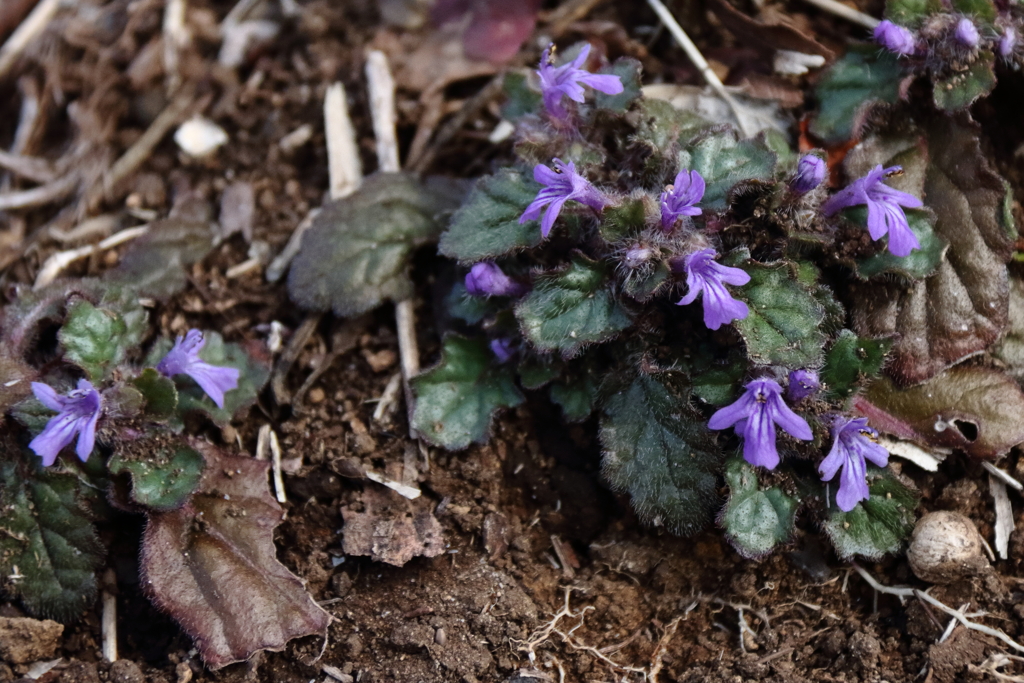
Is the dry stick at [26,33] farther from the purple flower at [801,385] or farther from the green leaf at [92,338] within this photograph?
the purple flower at [801,385]

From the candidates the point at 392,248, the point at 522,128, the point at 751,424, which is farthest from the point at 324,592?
the point at 522,128

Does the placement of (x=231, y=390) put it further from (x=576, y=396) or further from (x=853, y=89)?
(x=853, y=89)

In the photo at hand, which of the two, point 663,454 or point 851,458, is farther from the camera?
point 663,454

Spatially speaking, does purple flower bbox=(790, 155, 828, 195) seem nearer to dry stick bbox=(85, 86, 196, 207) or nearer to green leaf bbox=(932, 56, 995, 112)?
green leaf bbox=(932, 56, 995, 112)

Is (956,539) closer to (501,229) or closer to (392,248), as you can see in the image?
(501,229)

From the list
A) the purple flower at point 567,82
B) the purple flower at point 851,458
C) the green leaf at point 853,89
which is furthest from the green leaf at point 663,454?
the green leaf at point 853,89

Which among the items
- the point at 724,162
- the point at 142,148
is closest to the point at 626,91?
the point at 724,162
